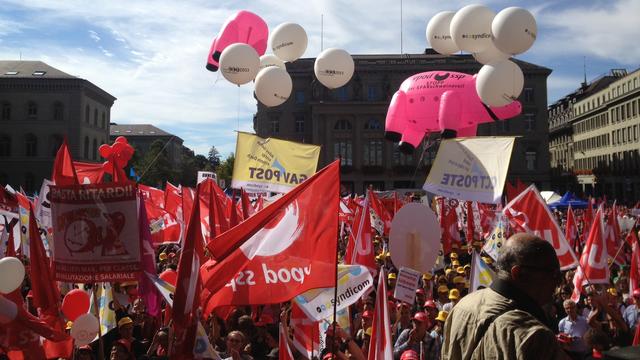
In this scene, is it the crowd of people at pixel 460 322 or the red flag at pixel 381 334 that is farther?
the red flag at pixel 381 334

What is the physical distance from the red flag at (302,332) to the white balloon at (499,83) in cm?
604

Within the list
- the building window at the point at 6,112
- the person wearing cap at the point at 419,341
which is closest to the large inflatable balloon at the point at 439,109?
the person wearing cap at the point at 419,341

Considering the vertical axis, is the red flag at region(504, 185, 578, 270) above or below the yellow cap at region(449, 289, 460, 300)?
above

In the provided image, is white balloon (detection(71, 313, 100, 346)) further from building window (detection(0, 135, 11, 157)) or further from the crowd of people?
building window (detection(0, 135, 11, 157))

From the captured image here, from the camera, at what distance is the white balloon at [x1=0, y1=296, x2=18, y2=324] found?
5004 millimetres

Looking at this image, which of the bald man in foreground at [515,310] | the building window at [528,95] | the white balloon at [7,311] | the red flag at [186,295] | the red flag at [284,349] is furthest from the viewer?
the building window at [528,95]

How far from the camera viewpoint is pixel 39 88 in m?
Result: 60.6

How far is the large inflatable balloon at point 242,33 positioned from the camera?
1312 cm

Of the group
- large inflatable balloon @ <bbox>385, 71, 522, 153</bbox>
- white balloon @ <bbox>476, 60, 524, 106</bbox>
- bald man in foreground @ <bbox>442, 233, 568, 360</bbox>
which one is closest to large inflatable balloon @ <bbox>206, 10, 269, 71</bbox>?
large inflatable balloon @ <bbox>385, 71, 522, 153</bbox>

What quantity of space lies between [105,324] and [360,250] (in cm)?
371

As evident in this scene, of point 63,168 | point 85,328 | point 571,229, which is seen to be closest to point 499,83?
point 571,229

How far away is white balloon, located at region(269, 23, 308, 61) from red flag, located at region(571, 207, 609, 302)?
24.7 ft

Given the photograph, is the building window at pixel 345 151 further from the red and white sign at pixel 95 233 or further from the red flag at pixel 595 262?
the red and white sign at pixel 95 233

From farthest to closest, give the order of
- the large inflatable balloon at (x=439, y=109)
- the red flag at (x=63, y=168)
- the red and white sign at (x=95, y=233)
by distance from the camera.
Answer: the large inflatable balloon at (x=439, y=109)
the red flag at (x=63, y=168)
the red and white sign at (x=95, y=233)
